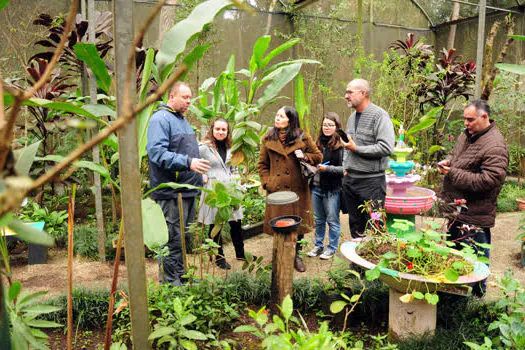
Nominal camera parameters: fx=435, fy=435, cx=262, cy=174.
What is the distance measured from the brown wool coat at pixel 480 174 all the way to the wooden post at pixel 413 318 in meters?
0.97

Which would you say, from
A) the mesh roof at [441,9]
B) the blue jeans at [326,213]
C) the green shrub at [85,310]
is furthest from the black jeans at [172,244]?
the mesh roof at [441,9]

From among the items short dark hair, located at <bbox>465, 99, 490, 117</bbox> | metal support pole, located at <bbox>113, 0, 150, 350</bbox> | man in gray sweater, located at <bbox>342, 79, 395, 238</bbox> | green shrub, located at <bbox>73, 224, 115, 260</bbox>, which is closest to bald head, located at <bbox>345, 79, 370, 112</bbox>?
man in gray sweater, located at <bbox>342, 79, 395, 238</bbox>

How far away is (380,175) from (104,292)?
7.34 feet

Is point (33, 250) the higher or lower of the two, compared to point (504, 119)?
lower

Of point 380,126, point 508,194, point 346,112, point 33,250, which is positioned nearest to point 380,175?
point 380,126

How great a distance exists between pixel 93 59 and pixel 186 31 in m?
0.33

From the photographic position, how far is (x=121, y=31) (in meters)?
1.19

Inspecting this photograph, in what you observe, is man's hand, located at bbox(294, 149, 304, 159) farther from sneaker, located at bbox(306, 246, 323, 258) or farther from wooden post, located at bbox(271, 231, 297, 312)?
wooden post, located at bbox(271, 231, 297, 312)

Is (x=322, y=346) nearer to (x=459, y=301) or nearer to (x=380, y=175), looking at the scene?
(x=459, y=301)

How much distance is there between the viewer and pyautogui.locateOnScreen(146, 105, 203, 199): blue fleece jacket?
116 inches

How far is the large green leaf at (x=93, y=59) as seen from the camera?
1307 millimetres

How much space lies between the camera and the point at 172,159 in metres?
2.93

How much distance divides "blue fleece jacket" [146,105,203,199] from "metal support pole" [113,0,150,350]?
63.0 inches

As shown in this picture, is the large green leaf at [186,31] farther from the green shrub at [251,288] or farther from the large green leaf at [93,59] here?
the green shrub at [251,288]
